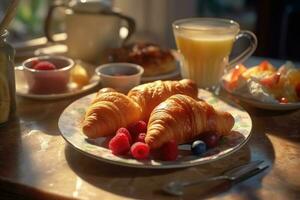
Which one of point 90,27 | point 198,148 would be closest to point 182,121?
point 198,148

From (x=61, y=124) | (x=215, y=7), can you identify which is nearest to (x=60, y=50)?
(x=61, y=124)

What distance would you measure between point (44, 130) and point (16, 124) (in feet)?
0.24

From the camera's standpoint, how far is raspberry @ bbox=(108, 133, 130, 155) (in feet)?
2.71

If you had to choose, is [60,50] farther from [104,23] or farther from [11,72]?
[11,72]

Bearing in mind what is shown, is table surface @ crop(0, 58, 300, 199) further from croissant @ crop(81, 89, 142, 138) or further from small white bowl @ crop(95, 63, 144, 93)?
small white bowl @ crop(95, 63, 144, 93)

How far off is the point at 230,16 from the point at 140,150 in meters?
1.74

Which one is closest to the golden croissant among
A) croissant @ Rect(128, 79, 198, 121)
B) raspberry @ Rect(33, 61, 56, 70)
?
croissant @ Rect(128, 79, 198, 121)

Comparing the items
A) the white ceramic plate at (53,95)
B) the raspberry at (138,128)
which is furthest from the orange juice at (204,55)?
the raspberry at (138,128)

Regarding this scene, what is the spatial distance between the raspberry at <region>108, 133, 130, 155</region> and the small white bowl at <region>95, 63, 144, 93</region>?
347 millimetres

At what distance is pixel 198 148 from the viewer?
845mm

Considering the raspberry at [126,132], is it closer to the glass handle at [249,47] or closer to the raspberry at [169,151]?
the raspberry at [169,151]

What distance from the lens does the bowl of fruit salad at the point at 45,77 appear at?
1149mm

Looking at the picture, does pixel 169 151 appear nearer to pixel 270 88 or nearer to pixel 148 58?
pixel 270 88

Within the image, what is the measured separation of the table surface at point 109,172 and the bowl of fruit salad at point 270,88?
9 centimetres
